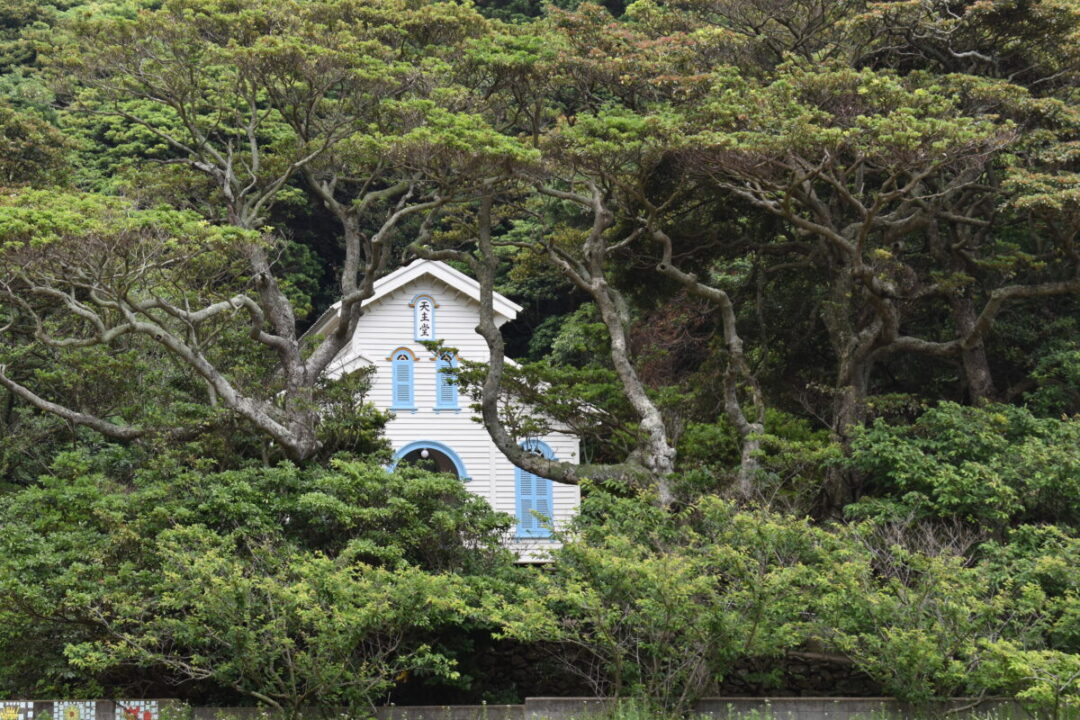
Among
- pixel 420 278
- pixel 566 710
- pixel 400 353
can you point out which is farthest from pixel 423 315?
pixel 566 710

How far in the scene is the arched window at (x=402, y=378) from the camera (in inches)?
1001

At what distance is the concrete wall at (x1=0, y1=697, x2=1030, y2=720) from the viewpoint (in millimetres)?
11820

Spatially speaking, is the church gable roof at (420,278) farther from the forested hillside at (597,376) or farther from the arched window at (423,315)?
the forested hillside at (597,376)

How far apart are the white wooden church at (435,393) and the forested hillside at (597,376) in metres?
4.96

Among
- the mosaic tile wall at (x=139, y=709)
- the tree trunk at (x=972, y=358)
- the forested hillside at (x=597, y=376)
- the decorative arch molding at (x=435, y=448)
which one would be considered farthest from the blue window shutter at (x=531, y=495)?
the mosaic tile wall at (x=139, y=709)

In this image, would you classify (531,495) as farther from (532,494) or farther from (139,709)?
(139,709)

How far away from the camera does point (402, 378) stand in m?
25.5

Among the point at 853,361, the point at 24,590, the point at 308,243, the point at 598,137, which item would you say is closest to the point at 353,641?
the point at 24,590

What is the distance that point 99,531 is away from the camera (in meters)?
14.2

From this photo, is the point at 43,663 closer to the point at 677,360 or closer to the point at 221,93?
the point at 221,93

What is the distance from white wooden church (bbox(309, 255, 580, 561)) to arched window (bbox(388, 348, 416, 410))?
2 centimetres

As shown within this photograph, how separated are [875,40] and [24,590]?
46.6ft

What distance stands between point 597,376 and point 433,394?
8.51m

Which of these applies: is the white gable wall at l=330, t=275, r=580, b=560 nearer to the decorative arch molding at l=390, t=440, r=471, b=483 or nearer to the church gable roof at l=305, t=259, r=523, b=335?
the decorative arch molding at l=390, t=440, r=471, b=483
